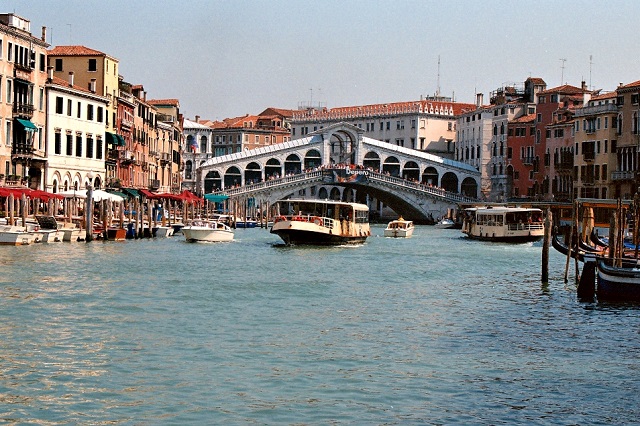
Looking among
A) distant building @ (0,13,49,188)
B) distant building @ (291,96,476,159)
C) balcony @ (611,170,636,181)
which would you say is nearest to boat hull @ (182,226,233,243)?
distant building @ (0,13,49,188)

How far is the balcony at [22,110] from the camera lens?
38281mm

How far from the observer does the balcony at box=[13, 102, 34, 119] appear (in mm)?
38281

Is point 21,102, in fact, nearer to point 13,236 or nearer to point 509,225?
point 13,236

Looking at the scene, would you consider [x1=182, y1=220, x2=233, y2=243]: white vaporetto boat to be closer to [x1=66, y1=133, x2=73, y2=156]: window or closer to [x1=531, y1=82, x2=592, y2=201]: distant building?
[x1=66, y1=133, x2=73, y2=156]: window

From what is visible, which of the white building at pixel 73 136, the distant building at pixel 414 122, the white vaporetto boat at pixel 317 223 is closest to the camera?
the white vaporetto boat at pixel 317 223

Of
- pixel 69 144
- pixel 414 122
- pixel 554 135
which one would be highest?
pixel 414 122

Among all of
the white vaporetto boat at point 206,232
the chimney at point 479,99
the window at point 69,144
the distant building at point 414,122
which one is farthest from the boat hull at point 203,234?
the distant building at point 414,122

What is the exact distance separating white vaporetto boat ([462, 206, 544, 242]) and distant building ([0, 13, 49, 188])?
53.7 ft

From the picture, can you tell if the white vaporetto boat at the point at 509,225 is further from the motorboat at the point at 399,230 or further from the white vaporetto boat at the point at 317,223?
the white vaporetto boat at the point at 317,223

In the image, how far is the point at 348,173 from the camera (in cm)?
6762

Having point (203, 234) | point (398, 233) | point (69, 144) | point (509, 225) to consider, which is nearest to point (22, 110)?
point (69, 144)

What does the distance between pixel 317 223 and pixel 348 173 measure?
31.2 meters

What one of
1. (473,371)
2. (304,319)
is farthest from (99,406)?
(304,319)

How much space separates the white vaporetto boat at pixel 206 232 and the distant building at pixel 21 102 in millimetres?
5233
